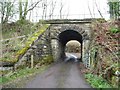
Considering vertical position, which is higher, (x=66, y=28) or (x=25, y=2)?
(x=25, y=2)

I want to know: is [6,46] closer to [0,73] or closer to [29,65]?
[29,65]

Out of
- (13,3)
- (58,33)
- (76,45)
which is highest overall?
(13,3)

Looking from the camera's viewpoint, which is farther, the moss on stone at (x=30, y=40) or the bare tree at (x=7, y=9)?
the bare tree at (x=7, y=9)

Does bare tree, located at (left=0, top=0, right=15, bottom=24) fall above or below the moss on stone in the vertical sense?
above

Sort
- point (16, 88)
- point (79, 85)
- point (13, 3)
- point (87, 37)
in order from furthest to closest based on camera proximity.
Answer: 1. point (87, 37)
2. point (13, 3)
3. point (79, 85)
4. point (16, 88)

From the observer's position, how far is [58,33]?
2209cm

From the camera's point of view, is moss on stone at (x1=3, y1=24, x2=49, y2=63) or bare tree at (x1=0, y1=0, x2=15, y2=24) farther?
bare tree at (x1=0, y1=0, x2=15, y2=24)

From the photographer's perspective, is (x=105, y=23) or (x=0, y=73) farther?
(x=105, y=23)

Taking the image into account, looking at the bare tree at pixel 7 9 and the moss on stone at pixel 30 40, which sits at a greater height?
the bare tree at pixel 7 9

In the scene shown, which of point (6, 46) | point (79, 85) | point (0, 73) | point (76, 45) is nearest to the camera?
point (79, 85)

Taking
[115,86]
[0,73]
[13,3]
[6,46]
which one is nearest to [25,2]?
[13,3]

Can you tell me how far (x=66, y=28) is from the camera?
22.1m

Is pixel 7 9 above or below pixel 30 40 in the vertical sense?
above

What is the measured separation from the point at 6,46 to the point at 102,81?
805cm
